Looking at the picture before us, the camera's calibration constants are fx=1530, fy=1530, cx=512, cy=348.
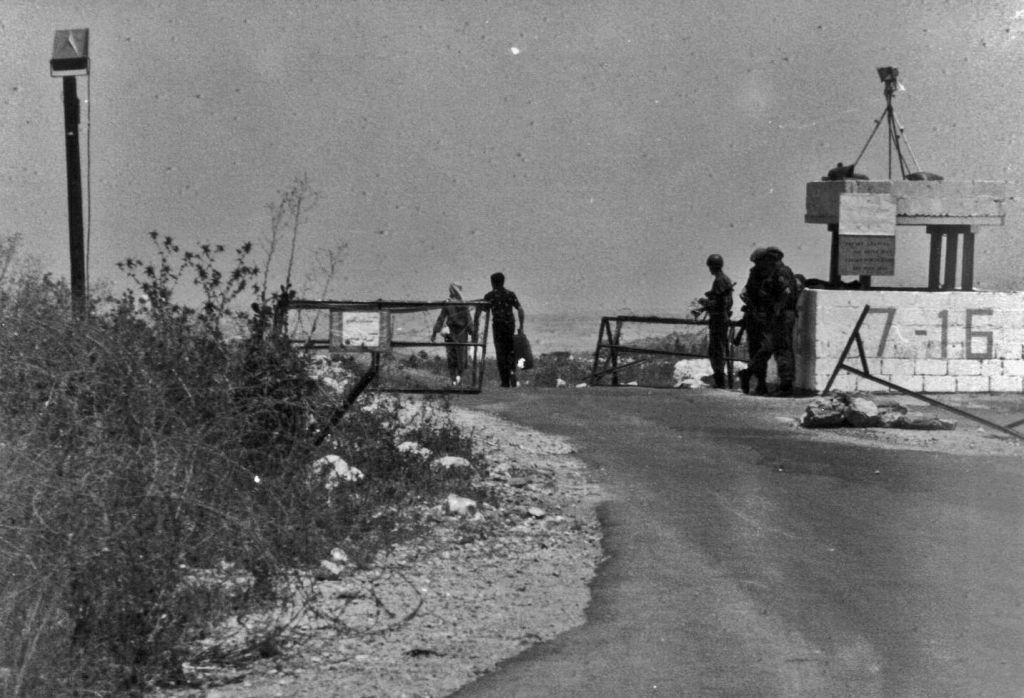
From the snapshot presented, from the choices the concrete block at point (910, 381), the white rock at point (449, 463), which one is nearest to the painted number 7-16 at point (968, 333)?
the concrete block at point (910, 381)

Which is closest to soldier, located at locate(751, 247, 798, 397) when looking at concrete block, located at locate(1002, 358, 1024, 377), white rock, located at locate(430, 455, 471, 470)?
concrete block, located at locate(1002, 358, 1024, 377)

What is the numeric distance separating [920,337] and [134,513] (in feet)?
46.9

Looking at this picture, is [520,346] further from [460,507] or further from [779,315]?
[460,507]

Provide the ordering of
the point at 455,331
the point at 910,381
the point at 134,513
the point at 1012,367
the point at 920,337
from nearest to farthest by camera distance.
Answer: the point at 134,513 < the point at 910,381 < the point at 920,337 < the point at 1012,367 < the point at 455,331

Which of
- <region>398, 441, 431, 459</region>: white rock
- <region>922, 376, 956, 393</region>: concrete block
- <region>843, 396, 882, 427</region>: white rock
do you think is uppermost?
<region>922, 376, 956, 393</region>: concrete block

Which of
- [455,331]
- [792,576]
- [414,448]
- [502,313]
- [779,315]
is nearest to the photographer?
[792,576]

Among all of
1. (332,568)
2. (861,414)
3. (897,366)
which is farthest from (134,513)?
(897,366)

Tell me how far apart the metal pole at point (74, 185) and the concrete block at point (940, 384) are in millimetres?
10066

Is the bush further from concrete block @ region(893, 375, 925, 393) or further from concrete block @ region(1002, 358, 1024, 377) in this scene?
concrete block @ region(1002, 358, 1024, 377)

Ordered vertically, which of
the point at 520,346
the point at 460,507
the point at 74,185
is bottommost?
the point at 460,507

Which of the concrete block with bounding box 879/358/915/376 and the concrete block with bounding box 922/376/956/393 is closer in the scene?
the concrete block with bounding box 879/358/915/376

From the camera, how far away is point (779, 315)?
1852 centimetres

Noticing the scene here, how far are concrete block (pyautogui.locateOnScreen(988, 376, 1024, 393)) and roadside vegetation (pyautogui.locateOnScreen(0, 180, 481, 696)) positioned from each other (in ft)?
37.6

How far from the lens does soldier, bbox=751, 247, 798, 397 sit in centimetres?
1852
